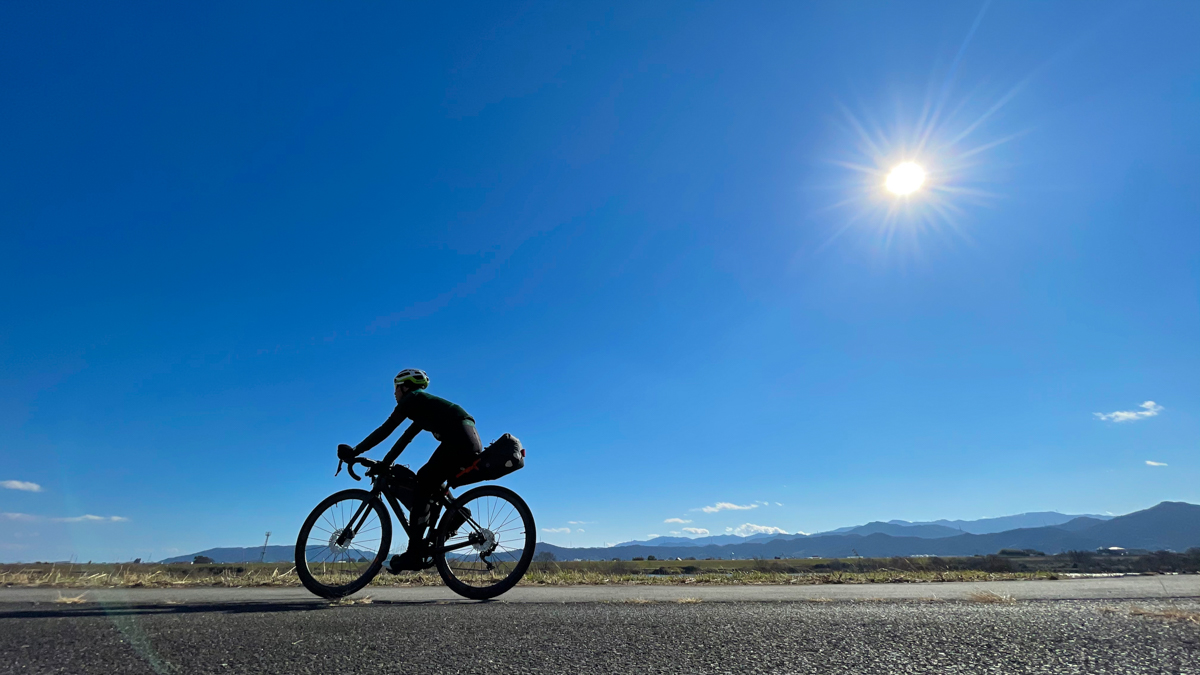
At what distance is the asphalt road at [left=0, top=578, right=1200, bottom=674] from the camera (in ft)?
7.63

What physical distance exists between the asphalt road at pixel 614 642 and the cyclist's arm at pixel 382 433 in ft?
8.42

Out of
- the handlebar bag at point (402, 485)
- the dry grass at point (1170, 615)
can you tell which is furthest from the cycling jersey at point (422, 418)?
the dry grass at point (1170, 615)

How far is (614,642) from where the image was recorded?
2.76m

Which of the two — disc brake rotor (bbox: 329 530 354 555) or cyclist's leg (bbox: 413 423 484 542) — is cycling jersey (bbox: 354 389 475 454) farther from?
disc brake rotor (bbox: 329 530 354 555)

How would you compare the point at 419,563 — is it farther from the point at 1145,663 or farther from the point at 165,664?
the point at 1145,663

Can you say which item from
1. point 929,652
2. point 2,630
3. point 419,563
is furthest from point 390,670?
point 419,563

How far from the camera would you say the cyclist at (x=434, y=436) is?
6172 mm

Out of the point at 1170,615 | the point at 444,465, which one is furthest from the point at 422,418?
the point at 1170,615

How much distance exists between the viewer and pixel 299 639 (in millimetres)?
2881

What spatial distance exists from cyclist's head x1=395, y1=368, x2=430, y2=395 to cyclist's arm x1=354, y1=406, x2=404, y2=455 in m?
0.26

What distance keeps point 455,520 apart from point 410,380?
1.71 m

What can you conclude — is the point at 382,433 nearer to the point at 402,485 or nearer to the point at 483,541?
the point at 402,485

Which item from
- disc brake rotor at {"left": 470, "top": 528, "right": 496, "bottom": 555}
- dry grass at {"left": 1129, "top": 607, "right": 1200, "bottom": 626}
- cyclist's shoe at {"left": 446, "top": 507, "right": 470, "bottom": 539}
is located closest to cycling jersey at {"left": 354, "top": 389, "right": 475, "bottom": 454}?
cyclist's shoe at {"left": 446, "top": 507, "right": 470, "bottom": 539}

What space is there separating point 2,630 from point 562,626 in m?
3.21
